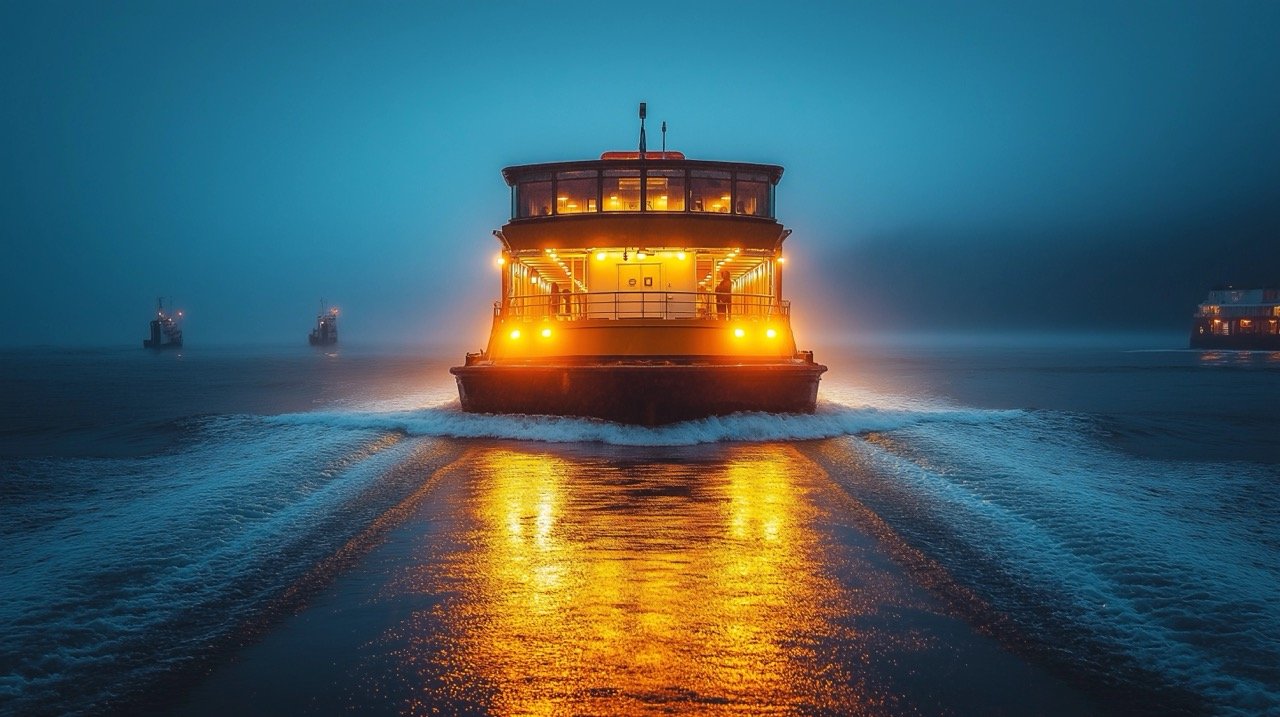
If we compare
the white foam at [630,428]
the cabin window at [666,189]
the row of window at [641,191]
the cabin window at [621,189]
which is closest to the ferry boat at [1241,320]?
the white foam at [630,428]

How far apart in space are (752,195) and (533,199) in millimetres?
5005

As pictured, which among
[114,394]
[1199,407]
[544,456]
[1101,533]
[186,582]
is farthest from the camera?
[114,394]

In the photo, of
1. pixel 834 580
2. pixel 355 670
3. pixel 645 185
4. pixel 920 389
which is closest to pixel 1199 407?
pixel 920 389

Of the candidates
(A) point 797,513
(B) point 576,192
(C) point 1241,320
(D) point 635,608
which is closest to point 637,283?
(B) point 576,192

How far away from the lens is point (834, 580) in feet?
17.6

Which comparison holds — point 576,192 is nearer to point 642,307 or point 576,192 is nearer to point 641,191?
point 641,191

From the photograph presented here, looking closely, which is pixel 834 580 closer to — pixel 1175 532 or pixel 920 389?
pixel 1175 532

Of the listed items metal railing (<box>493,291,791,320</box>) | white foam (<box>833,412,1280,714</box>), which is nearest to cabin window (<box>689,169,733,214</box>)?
metal railing (<box>493,291,791,320</box>)

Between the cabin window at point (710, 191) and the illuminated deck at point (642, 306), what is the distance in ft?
0.08

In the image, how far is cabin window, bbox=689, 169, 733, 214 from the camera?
16.3 meters

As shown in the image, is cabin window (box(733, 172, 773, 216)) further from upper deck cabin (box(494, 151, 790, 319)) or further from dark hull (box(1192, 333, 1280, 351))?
dark hull (box(1192, 333, 1280, 351))

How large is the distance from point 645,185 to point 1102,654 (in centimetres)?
1350

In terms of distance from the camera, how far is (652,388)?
45.4 ft

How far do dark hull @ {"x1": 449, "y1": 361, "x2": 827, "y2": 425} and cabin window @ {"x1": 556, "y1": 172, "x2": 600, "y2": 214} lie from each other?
167 inches
